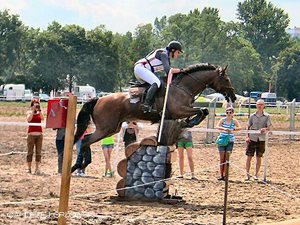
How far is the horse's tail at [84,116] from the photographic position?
37.7ft

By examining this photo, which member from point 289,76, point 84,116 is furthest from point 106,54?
point 84,116

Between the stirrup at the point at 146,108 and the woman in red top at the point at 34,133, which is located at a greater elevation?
the stirrup at the point at 146,108

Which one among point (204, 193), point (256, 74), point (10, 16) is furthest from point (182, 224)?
point (256, 74)

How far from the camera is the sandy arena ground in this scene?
27.0 ft

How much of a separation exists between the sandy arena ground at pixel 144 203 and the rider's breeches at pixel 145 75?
2.01 m

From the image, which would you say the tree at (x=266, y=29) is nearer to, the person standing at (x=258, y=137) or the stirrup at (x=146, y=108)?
the person standing at (x=258, y=137)

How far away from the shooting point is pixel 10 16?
89312 mm

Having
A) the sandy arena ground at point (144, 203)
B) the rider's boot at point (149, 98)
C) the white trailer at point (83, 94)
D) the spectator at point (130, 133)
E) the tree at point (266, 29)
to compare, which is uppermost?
the tree at point (266, 29)

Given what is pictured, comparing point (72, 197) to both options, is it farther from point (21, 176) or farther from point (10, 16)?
point (10, 16)

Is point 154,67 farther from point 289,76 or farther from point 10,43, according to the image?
point 289,76

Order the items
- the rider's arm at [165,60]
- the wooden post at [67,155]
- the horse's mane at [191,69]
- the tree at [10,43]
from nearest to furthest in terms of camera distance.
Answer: the wooden post at [67,155] < the rider's arm at [165,60] < the horse's mane at [191,69] < the tree at [10,43]

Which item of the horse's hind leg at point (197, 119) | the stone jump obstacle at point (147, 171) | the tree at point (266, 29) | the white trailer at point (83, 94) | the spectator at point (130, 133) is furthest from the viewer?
the tree at point (266, 29)

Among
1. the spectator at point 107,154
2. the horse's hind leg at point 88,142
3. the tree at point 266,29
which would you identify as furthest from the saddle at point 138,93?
the tree at point 266,29

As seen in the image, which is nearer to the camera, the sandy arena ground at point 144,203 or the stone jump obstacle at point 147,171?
the sandy arena ground at point 144,203
